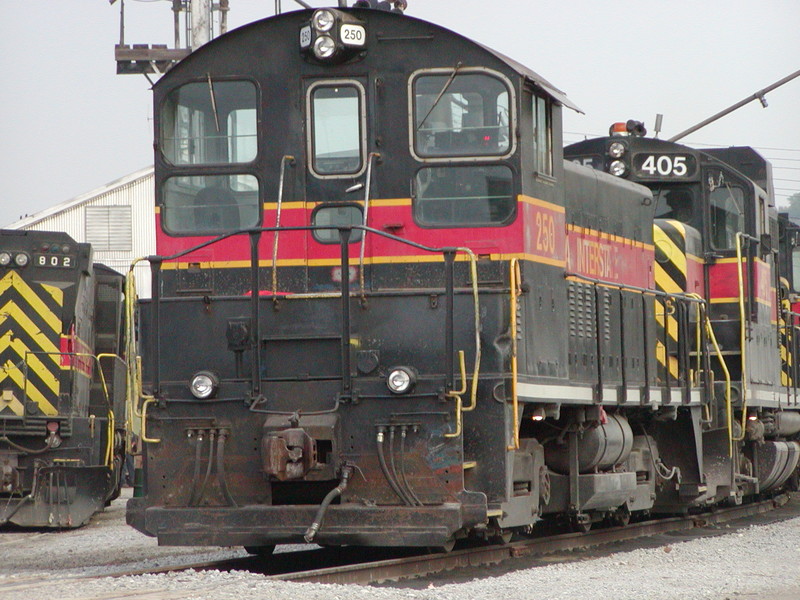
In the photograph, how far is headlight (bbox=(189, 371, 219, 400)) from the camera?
8.53m

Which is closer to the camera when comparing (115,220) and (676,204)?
(676,204)

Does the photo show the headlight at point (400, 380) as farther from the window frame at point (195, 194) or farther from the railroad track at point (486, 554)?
the window frame at point (195, 194)

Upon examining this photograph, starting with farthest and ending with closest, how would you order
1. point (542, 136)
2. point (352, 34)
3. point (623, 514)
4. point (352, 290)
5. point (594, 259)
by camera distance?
point (623, 514) < point (594, 259) < point (542, 136) < point (352, 34) < point (352, 290)

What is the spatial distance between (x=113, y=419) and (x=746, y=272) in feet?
23.5

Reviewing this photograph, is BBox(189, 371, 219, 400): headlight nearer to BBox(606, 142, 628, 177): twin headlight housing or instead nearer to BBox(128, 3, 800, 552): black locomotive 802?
BBox(128, 3, 800, 552): black locomotive 802

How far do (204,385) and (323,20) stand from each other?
264cm

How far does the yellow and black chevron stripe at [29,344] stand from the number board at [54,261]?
0.23 meters

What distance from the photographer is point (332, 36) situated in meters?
8.87

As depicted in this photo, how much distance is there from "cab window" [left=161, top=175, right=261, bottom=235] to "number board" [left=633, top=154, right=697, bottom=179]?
5.73 m

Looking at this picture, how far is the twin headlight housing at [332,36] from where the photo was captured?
8.84m

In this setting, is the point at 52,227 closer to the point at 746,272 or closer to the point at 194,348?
the point at 746,272

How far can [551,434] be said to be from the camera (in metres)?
10.3

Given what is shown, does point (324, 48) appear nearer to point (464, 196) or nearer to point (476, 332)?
point (464, 196)

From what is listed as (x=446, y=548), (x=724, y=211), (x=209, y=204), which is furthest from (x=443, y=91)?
(x=724, y=211)
